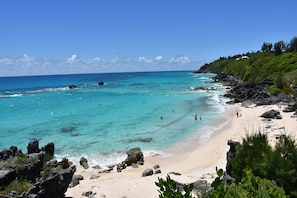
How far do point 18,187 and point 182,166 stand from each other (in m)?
11.6

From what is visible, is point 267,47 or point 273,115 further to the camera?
point 267,47

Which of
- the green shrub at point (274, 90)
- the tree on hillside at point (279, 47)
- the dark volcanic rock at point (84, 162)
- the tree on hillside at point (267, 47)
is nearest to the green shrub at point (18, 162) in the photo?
the dark volcanic rock at point (84, 162)

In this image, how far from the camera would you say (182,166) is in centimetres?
2172

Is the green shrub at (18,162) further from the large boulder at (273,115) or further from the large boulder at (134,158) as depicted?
the large boulder at (273,115)

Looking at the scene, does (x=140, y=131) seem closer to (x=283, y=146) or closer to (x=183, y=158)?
(x=183, y=158)

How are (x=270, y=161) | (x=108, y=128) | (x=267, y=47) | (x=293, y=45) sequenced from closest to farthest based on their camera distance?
(x=270, y=161) < (x=108, y=128) < (x=293, y=45) < (x=267, y=47)

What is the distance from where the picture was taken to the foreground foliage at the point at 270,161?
34.4 feet

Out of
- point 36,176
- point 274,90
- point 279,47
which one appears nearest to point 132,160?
point 36,176

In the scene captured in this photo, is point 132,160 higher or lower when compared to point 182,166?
higher

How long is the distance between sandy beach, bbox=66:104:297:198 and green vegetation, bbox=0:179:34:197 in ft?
8.63

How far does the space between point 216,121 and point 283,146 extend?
83.3ft

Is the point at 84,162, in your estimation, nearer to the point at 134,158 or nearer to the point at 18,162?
the point at 134,158

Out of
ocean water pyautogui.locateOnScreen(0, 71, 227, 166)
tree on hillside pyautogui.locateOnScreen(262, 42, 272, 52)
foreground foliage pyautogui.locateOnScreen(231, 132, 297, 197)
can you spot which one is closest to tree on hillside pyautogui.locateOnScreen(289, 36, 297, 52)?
tree on hillside pyautogui.locateOnScreen(262, 42, 272, 52)

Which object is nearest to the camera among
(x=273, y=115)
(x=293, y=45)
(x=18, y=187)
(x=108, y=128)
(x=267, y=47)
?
(x=18, y=187)
